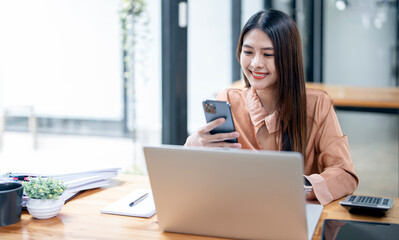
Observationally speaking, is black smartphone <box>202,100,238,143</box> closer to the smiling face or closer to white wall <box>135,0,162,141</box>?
the smiling face

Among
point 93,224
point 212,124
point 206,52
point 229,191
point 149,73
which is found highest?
point 206,52

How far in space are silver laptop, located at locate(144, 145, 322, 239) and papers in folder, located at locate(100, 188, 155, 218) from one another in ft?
0.51

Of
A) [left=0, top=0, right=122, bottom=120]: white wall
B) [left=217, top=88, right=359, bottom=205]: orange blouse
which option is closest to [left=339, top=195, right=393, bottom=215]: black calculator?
[left=217, top=88, right=359, bottom=205]: orange blouse

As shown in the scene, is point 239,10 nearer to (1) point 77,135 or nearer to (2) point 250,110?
(1) point 77,135

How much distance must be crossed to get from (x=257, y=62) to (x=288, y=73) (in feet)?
0.37

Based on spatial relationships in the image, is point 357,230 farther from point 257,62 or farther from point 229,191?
point 257,62

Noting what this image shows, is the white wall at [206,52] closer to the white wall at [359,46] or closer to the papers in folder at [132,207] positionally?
the papers in folder at [132,207]

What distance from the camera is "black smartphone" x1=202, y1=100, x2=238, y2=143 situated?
129 centimetres

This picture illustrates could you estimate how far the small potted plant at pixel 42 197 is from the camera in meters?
1.23

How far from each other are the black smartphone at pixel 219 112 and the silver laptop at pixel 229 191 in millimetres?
284

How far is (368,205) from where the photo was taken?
1.25 metres

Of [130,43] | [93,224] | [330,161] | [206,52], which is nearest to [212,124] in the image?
[93,224]

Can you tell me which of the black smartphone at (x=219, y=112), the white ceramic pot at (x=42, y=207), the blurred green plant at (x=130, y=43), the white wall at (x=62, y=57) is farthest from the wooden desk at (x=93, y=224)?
the blurred green plant at (x=130, y=43)

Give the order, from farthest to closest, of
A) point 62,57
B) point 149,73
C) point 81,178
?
point 149,73, point 62,57, point 81,178
